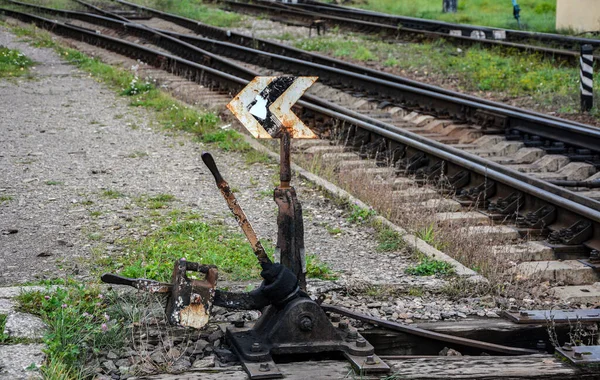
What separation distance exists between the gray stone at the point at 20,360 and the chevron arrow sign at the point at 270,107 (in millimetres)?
1736

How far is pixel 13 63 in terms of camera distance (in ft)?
59.5

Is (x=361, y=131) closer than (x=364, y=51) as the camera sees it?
Yes

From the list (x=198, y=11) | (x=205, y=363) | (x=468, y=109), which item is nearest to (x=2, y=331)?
(x=205, y=363)

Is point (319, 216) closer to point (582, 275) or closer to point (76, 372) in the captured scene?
point (582, 275)

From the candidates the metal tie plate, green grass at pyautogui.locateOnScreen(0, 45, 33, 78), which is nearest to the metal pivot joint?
the metal tie plate

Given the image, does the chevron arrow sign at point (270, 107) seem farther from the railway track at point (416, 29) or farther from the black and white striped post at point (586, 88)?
the railway track at point (416, 29)

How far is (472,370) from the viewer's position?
4.55m

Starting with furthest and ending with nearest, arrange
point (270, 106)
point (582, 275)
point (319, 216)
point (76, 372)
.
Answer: point (319, 216) → point (582, 275) → point (270, 106) → point (76, 372)

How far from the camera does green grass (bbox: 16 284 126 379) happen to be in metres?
4.53

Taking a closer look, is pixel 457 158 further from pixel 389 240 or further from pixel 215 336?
pixel 215 336

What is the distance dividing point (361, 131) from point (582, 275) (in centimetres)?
467

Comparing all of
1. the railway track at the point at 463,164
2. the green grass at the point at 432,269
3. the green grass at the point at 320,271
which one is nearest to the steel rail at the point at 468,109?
the railway track at the point at 463,164

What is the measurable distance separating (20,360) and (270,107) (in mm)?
1995

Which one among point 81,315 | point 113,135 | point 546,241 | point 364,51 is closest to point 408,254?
point 546,241
